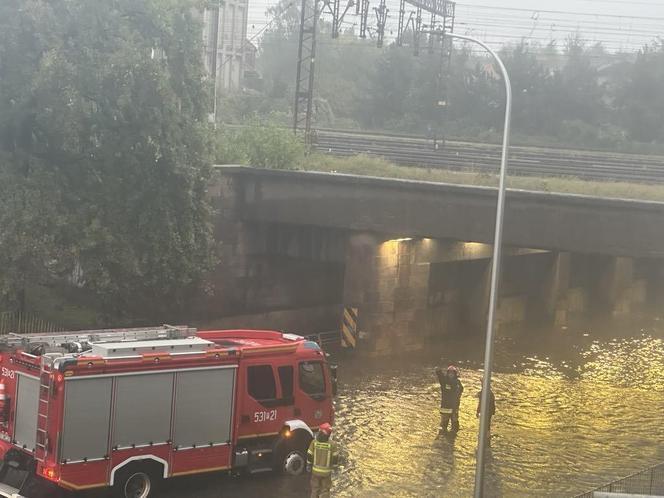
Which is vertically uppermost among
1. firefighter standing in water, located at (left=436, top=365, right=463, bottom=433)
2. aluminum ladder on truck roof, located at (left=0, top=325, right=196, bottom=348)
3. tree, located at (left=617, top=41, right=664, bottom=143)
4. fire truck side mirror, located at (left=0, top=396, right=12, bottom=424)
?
tree, located at (left=617, top=41, right=664, bottom=143)

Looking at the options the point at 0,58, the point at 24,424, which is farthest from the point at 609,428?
the point at 0,58

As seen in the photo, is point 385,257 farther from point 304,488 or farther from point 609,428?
point 304,488

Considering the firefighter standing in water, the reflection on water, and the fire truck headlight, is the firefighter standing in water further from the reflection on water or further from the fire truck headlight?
→ the fire truck headlight

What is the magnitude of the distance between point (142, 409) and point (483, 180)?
69.1 ft

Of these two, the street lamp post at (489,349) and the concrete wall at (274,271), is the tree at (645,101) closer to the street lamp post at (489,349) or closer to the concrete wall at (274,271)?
the concrete wall at (274,271)

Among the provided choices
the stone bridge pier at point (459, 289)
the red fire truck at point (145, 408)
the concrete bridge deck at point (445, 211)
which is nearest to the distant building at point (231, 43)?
the stone bridge pier at point (459, 289)

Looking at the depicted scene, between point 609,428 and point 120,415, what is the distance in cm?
1291

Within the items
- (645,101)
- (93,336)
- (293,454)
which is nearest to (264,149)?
(293,454)

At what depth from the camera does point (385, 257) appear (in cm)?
3322

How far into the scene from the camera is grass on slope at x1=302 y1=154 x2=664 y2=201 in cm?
3203

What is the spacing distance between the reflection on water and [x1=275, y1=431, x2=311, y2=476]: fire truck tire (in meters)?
0.21

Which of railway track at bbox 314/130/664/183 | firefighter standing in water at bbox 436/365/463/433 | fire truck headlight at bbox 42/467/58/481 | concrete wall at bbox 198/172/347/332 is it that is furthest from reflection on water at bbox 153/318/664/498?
railway track at bbox 314/130/664/183

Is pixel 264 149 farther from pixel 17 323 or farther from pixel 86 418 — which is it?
pixel 86 418

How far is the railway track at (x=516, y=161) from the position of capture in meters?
43.7
